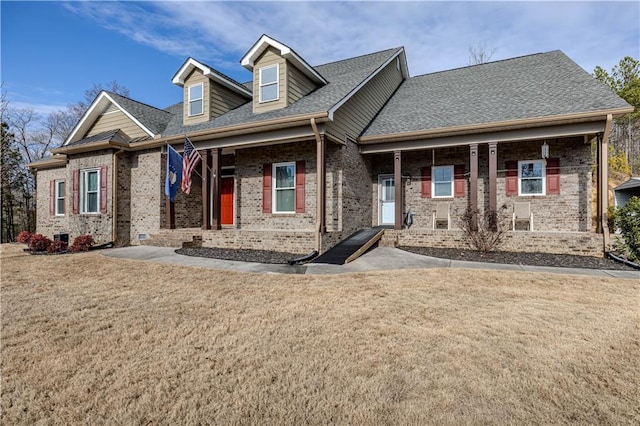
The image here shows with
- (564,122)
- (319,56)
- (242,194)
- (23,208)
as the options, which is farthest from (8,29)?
(23,208)

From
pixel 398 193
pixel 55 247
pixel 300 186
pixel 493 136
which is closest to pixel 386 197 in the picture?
pixel 398 193

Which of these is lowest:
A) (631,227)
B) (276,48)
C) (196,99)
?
(631,227)

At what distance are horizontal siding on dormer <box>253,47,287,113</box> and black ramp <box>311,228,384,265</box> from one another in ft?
17.0

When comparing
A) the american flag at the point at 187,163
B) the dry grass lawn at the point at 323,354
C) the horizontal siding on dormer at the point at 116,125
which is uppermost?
the horizontal siding on dormer at the point at 116,125

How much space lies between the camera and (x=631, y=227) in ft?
26.8

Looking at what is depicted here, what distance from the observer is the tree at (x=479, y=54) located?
25.0 meters

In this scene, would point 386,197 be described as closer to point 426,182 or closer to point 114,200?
point 426,182

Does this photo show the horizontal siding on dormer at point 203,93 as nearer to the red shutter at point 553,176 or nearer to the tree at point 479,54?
the red shutter at point 553,176

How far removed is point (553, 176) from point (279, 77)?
394 inches

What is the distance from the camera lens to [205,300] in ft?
17.7

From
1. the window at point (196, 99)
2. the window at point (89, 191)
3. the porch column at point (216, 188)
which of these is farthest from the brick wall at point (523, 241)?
the window at point (89, 191)

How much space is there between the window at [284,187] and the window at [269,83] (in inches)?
96.1

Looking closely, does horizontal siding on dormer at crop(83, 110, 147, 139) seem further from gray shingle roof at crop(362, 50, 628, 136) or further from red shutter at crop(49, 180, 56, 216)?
gray shingle roof at crop(362, 50, 628, 136)

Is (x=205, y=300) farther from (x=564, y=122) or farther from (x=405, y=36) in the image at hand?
(x=405, y=36)
